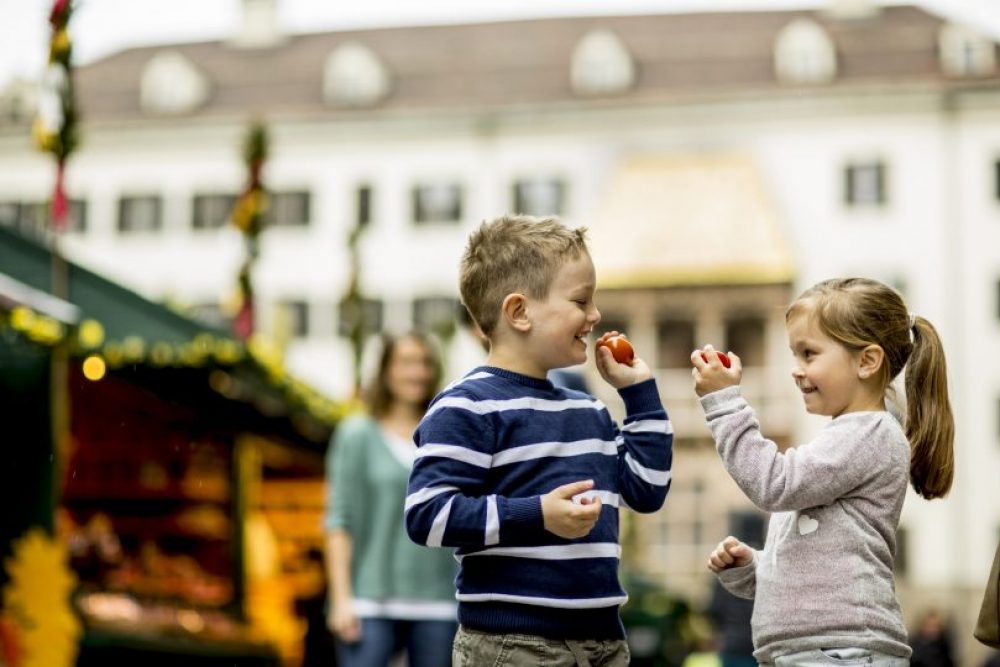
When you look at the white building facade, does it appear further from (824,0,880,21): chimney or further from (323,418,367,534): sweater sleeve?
(323,418,367,534): sweater sleeve

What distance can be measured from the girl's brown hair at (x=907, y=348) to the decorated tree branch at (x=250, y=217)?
11564 mm

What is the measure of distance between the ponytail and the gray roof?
Result: 117 ft

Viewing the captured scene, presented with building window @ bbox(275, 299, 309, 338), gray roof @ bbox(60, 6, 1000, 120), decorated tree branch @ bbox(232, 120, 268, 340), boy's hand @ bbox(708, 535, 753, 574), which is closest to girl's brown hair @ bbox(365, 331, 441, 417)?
boy's hand @ bbox(708, 535, 753, 574)

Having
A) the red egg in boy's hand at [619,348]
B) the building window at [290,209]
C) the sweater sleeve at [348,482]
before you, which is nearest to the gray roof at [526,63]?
the building window at [290,209]

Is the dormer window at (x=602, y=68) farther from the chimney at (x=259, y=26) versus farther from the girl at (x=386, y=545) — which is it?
the girl at (x=386, y=545)

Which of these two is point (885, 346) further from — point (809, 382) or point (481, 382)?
point (481, 382)

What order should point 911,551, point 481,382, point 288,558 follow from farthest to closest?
1. point 911,551
2. point 288,558
3. point 481,382

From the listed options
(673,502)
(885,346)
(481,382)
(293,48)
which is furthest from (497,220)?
(293,48)

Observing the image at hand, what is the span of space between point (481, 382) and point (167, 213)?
3864cm

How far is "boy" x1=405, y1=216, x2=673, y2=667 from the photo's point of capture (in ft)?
9.71

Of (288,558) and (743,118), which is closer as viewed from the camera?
(288,558)

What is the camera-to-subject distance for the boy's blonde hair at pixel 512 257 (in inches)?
122

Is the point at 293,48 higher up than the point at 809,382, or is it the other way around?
the point at 293,48

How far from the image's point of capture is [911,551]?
36375mm
